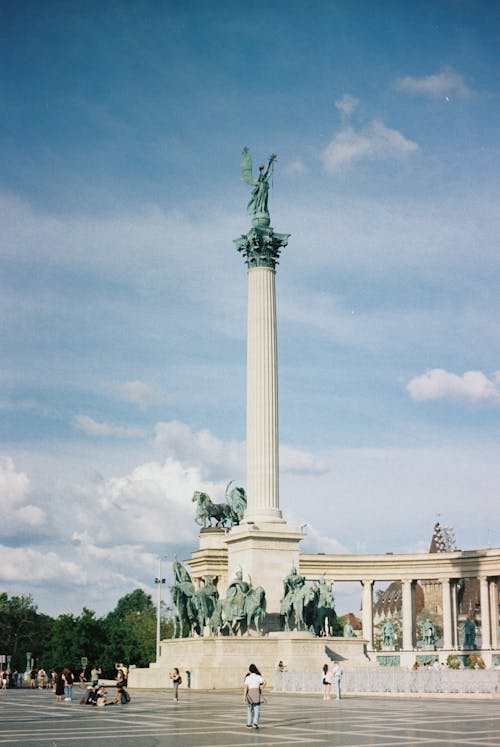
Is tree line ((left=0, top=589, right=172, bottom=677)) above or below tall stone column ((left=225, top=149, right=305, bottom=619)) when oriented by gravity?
below

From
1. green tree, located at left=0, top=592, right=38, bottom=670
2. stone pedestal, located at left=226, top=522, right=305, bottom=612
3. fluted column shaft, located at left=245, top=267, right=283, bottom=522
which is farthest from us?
green tree, located at left=0, top=592, right=38, bottom=670

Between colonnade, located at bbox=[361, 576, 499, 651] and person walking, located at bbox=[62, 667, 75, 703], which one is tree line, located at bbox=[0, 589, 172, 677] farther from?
person walking, located at bbox=[62, 667, 75, 703]

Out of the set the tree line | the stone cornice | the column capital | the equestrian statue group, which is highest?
the column capital

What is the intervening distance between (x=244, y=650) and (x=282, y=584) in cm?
598

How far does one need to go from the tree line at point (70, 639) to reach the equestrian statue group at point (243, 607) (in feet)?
78.1

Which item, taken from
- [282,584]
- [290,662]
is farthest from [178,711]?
[282,584]

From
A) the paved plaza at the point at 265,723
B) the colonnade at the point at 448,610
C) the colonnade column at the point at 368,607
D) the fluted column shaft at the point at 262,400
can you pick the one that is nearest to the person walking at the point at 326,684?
the paved plaza at the point at 265,723

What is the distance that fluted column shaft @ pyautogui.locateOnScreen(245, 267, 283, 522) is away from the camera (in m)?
69.6

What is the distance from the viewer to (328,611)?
66.1m

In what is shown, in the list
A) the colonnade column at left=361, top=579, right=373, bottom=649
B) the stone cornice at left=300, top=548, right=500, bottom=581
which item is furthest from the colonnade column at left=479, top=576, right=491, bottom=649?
the colonnade column at left=361, top=579, right=373, bottom=649

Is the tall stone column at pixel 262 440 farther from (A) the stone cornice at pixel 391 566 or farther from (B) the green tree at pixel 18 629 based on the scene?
(B) the green tree at pixel 18 629

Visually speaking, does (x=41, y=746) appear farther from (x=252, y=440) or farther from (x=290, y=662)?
(x=252, y=440)

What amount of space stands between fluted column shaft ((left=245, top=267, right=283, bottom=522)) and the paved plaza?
72.2 ft

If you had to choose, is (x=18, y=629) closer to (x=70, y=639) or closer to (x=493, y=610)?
(x=70, y=639)
